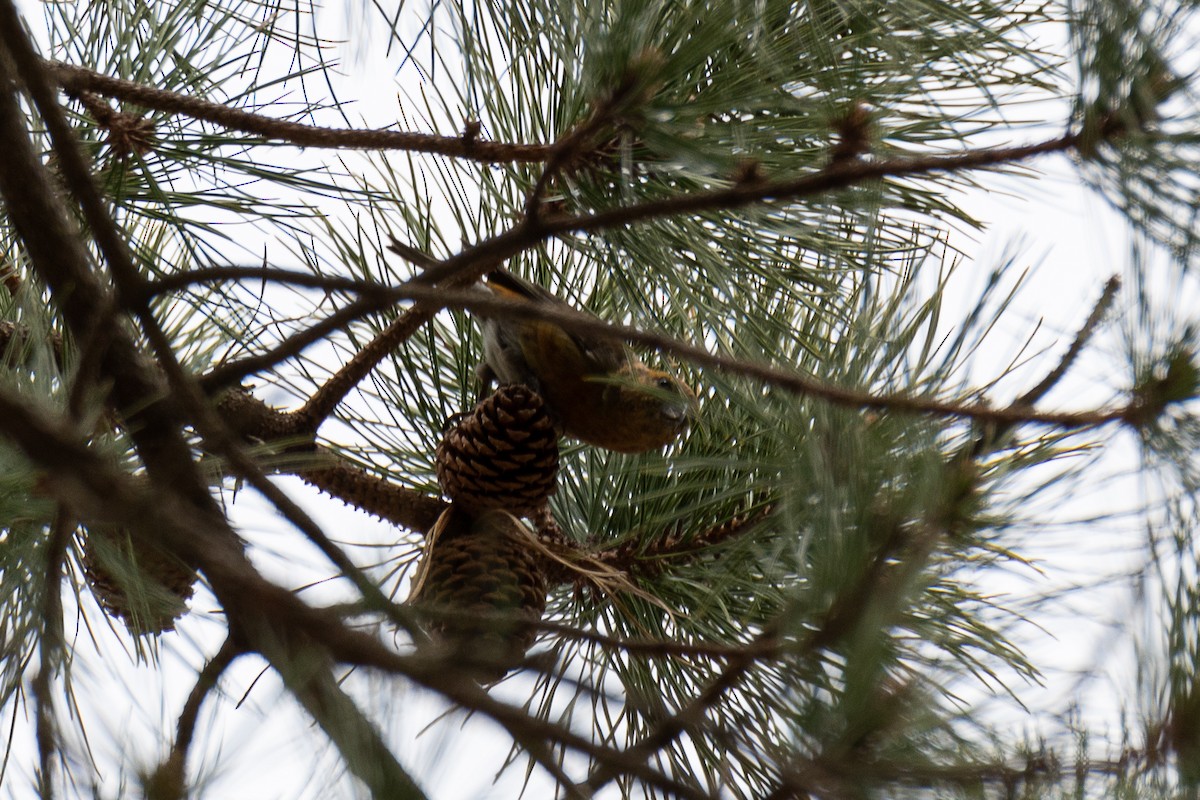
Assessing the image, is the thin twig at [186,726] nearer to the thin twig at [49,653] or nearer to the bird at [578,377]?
the thin twig at [49,653]

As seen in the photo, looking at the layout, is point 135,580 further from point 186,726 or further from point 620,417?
point 620,417

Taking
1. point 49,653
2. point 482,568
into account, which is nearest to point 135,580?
point 49,653

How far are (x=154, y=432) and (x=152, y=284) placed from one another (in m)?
0.19

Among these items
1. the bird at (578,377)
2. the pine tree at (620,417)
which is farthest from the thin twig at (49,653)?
the bird at (578,377)

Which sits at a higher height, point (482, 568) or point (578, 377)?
point (578, 377)

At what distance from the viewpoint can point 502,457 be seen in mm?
1151

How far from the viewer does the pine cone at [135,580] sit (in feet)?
2.54

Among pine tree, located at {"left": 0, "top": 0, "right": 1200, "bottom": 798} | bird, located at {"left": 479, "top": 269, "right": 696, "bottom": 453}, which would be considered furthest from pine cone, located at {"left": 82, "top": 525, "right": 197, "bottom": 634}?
bird, located at {"left": 479, "top": 269, "right": 696, "bottom": 453}

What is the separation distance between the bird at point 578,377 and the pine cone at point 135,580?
452mm

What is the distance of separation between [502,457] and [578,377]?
0.28 meters

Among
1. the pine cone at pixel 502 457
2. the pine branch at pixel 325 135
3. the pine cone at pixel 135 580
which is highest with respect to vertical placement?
the pine branch at pixel 325 135

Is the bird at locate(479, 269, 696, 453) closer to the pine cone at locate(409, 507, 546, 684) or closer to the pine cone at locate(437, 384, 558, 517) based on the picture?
the pine cone at locate(437, 384, 558, 517)

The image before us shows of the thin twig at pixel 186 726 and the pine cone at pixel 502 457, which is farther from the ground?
the pine cone at pixel 502 457

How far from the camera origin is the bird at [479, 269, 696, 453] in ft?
4.30
